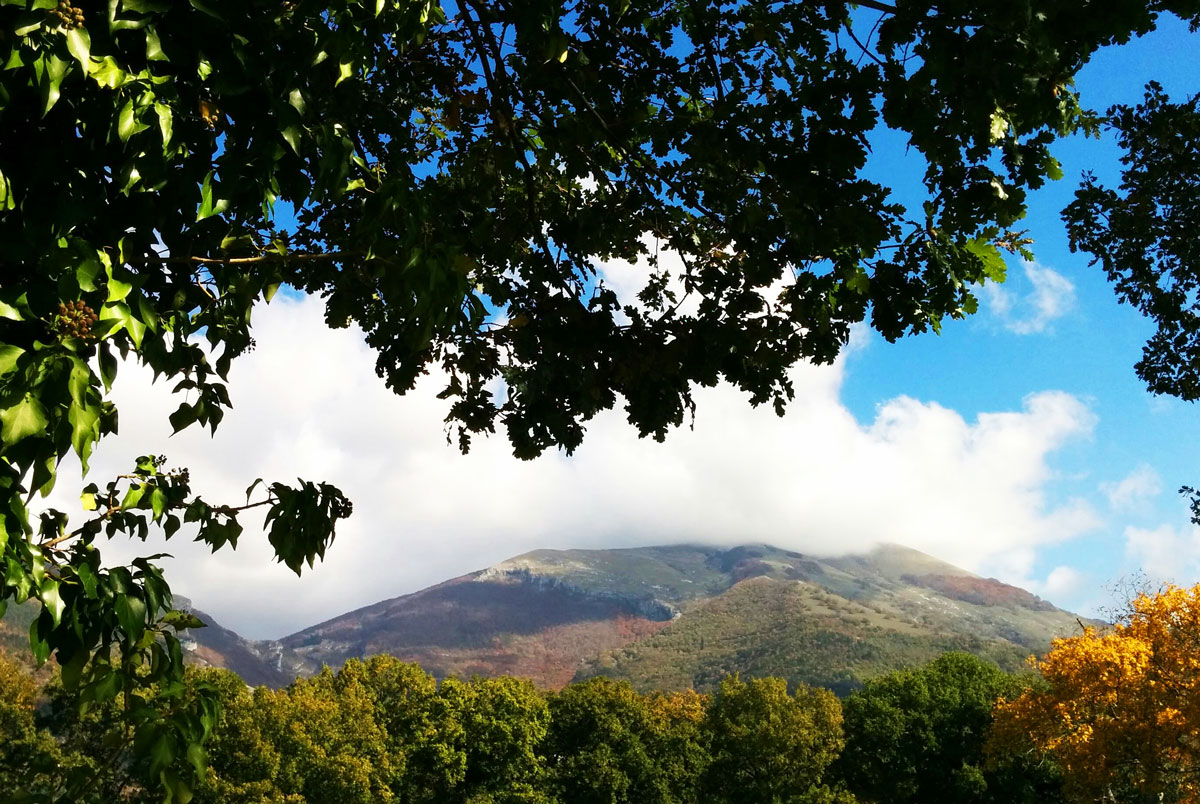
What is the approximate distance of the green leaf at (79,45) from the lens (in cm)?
224

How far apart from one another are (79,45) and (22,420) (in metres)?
0.99

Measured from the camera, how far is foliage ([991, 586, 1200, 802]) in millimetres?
21344

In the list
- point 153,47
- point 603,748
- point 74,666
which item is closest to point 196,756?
point 74,666

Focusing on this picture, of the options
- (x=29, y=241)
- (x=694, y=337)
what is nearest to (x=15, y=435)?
(x=29, y=241)

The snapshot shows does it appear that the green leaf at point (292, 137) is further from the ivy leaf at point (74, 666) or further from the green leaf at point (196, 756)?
the green leaf at point (196, 756)

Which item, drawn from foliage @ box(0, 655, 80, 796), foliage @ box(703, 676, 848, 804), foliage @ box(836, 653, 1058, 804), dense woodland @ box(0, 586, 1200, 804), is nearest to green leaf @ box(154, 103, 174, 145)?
dense woodland @ box(0, 586, 1200, 804)

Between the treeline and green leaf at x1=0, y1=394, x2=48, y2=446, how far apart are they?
121ft

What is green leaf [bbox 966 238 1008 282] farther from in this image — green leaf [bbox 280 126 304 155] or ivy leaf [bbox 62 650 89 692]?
ivy leaf [bbox 62 650 89 692]

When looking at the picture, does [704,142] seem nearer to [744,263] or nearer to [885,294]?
[744,263]

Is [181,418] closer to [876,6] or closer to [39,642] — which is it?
[39,642]

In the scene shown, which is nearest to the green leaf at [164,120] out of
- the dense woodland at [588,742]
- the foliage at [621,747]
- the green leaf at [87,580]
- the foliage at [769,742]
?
the green leaf at [87,580]

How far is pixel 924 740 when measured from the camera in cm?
4081

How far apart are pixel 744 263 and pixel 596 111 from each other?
49.3 inches

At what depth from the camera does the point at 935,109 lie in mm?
3930
